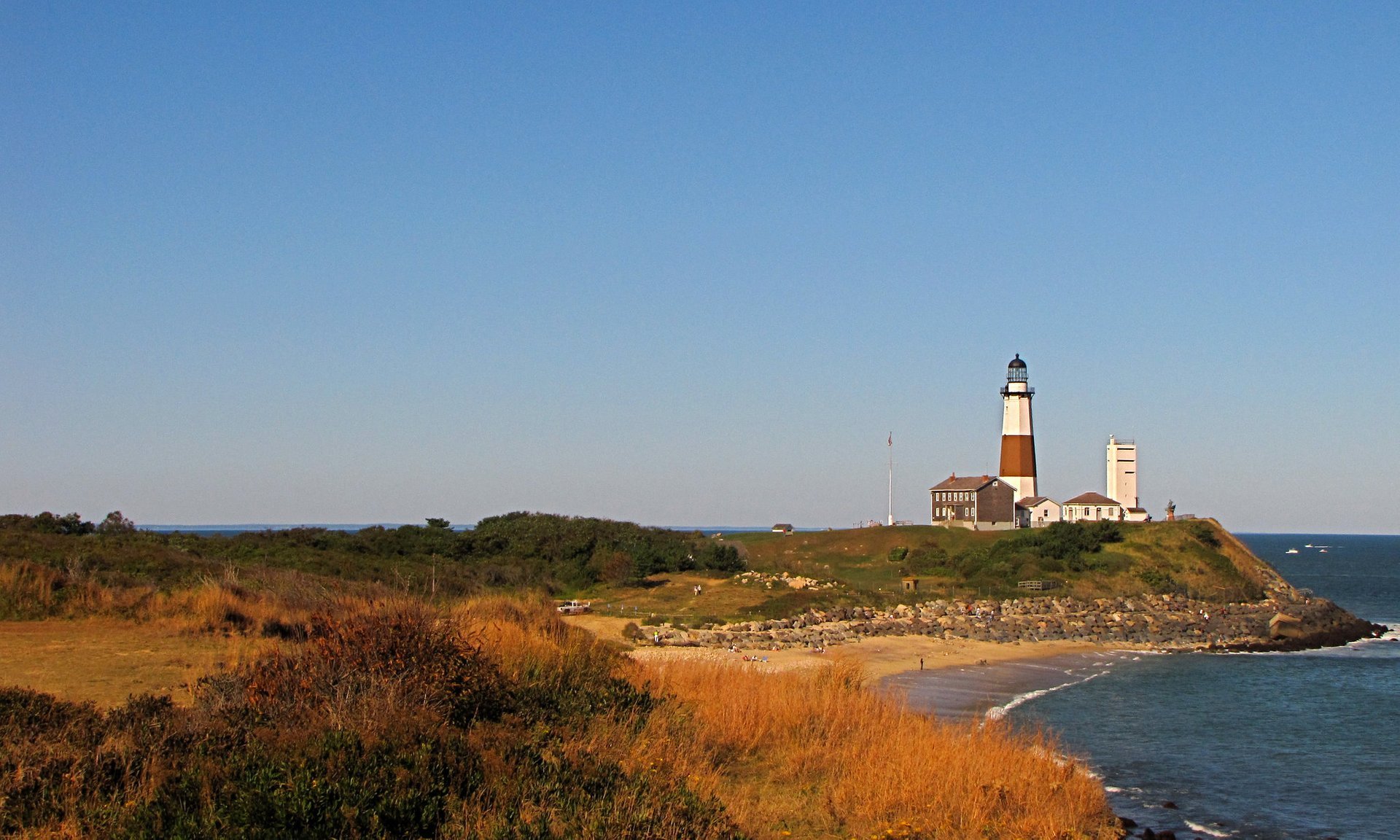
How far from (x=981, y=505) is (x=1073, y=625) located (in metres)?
31.6

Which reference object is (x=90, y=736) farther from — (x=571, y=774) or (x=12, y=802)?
(x=571, y=774)

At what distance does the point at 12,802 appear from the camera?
7410mm

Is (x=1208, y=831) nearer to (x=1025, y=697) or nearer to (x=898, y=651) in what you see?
(x=1025, y=697)

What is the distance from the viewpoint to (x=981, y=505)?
7756 cm

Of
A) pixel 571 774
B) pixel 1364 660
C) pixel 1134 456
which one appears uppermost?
pixel 1134 456

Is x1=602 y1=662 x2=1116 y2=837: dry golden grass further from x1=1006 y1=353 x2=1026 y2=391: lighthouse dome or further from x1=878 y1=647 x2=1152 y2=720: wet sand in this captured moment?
x1=1006 y1=353 x2=1026 y2=391: lighthouse dome

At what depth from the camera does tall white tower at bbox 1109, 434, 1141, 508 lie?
7869 cm

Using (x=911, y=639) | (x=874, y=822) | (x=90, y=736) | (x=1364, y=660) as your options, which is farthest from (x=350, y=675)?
(x=1364, y=660)

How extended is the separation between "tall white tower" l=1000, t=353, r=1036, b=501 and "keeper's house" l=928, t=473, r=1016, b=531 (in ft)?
3.72

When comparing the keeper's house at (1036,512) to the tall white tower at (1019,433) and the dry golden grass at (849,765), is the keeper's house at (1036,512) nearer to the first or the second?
the tall white tower at (1019,433)

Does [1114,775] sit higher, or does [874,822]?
[874,822]

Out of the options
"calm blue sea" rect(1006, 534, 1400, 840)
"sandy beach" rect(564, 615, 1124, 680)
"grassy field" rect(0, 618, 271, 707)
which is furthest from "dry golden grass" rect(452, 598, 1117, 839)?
"sandy beach" rect(564, 615, 1124, 680)

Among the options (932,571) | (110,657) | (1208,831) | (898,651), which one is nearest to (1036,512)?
(932,571)

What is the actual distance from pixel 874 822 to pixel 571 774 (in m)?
3.63
